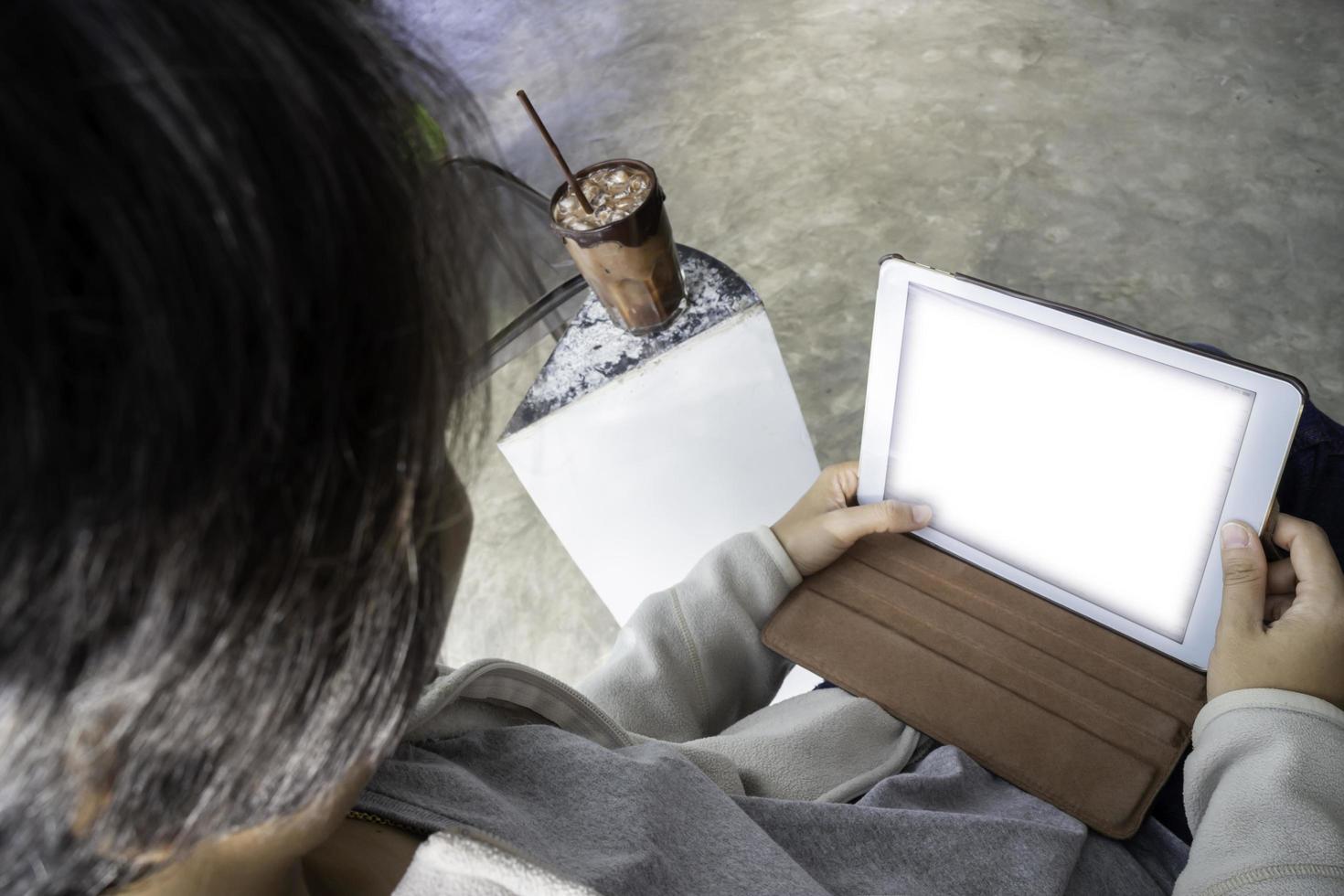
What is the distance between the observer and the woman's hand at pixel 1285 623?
1.76ft

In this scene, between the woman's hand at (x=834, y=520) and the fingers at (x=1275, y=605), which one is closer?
the fingers at (x=1275, y=605)

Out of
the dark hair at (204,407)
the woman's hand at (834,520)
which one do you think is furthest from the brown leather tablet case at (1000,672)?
the dark hair at (204,407)

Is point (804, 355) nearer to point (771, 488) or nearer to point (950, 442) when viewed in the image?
point (771, 488)

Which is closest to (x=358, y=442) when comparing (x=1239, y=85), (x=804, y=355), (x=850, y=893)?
(x=850, y=893)

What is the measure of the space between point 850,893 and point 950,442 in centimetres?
33

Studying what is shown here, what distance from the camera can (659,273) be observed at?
0.88m

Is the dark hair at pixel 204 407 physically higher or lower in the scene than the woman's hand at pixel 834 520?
higher

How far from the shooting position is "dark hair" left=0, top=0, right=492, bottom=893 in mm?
181

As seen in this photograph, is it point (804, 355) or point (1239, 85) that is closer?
point (804, 355)

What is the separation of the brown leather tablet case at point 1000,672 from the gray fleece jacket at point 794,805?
24 millimetres

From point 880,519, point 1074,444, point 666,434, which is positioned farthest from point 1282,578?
point 666,434

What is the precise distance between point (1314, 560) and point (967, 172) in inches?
56.0

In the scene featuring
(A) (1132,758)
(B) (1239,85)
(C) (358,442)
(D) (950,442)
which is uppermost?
(C) (358,442)

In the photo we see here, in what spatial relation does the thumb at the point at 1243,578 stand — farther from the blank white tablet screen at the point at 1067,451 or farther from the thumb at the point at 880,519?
the thumb at the point at 880,519
